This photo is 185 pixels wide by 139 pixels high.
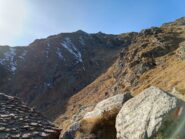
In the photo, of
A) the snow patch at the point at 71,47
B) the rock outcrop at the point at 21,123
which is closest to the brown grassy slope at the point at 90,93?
the snow patch at the point at 71,47

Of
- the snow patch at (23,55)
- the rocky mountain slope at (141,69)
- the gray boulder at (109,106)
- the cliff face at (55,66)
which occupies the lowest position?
the gray boulder at (109,106)

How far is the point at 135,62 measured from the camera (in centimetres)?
8400

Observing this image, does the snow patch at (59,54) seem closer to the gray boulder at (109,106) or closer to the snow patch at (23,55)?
the snow patch at (23,55)

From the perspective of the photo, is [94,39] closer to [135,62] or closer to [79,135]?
[135,62]

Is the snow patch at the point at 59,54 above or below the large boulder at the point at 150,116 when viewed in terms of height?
above

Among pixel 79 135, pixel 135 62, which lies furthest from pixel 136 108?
pixel 135 62

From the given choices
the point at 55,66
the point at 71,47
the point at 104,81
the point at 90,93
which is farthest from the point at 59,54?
the point at 90,93

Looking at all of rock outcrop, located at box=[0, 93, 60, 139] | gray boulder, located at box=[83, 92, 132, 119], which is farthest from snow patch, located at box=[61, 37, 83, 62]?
gray boulder, located at box=[83, 92, 132, 119]

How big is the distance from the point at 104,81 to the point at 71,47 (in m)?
46.4

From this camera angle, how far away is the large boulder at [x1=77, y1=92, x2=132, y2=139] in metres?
14.9

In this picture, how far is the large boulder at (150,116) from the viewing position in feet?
38.9

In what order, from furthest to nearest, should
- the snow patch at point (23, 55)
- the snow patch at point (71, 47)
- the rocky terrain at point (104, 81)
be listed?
the snow patch at point (23, 55) < the snow patch at point (71, 47) < the rocky terrain at point (104, 81)

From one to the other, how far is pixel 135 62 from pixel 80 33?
279 feet

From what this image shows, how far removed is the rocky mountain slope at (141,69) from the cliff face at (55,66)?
350 inches
